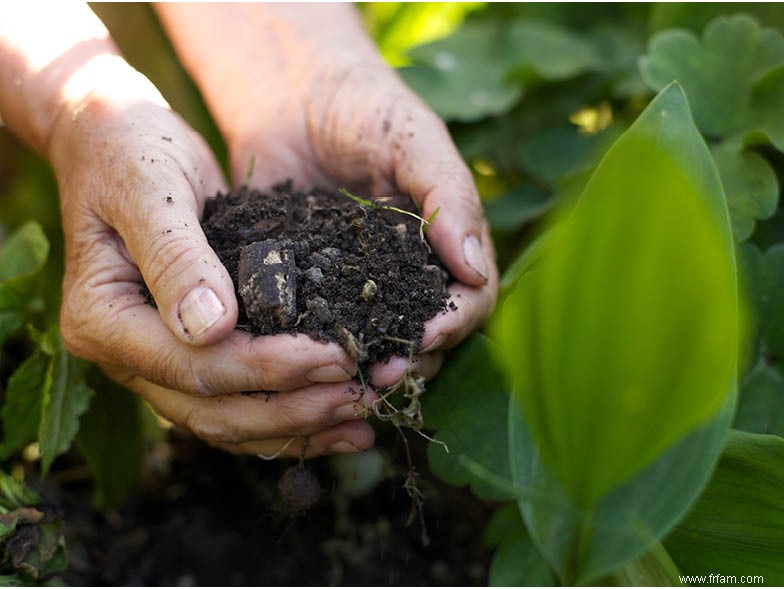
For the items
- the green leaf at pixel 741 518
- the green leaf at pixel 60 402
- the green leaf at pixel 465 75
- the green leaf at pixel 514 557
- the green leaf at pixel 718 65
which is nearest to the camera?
the green leaf at pixel 741 518

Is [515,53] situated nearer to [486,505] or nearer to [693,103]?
[693,103]

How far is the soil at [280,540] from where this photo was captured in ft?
3.66

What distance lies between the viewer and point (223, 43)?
4.29 feet

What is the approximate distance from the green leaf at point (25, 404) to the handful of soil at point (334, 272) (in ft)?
1.05

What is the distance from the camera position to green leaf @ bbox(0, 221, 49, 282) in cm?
108

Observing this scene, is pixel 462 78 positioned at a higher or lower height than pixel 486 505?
higher

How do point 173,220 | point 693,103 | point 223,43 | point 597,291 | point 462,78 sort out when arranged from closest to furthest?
point 597,291, point 173,220, point 693,103, point 223,43, point 462,78

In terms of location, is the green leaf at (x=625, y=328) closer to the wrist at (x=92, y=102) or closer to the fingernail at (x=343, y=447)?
the fingernail at (x=343, y=447)

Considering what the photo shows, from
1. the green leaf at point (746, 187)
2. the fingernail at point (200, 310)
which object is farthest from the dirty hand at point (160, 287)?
the green leaf at point (746, 187)

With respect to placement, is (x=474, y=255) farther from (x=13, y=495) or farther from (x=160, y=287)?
(x=13, y=495)

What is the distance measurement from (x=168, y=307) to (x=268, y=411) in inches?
6.4

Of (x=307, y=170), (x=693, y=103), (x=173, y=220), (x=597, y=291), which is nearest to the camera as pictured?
(x=597, y=291)

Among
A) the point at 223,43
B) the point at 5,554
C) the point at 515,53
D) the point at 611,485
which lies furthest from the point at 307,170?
the point at 611,485

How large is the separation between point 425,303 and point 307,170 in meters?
A: 0.47
